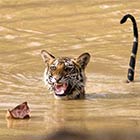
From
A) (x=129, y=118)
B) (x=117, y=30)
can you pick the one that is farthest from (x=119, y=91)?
(x=117, y=30)

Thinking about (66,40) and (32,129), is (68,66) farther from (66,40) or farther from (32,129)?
(66,40)

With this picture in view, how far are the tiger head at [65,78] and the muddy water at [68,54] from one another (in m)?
0.10

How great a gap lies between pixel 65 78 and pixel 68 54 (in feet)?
12.0

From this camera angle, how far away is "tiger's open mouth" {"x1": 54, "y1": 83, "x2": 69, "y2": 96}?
5992 mm

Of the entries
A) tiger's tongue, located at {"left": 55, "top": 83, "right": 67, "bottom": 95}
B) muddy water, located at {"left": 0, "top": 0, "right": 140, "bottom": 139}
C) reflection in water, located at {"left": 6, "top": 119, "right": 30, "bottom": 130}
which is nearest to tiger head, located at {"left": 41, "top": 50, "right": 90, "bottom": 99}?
tiger's tongue, located at {"left": 55, "top": 83, "right": 67, "bottom": 95}

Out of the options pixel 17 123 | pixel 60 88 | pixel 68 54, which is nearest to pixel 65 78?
pixel 60 88

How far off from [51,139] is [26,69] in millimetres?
7608

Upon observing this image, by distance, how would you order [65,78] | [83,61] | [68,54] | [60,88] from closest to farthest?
1. [65,78]
2. [60,88]
3. [83,61]
4. [68,54]

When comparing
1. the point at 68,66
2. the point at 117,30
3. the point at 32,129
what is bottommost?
the point at 32,129

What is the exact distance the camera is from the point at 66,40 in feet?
35.4

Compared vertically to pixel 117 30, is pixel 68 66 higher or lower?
lower

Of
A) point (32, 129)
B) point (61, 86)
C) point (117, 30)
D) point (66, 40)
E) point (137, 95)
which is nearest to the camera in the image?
point (32, 129)

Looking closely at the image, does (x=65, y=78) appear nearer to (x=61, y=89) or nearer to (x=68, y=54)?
(x=61, y=89)

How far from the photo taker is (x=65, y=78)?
593 centimetres
